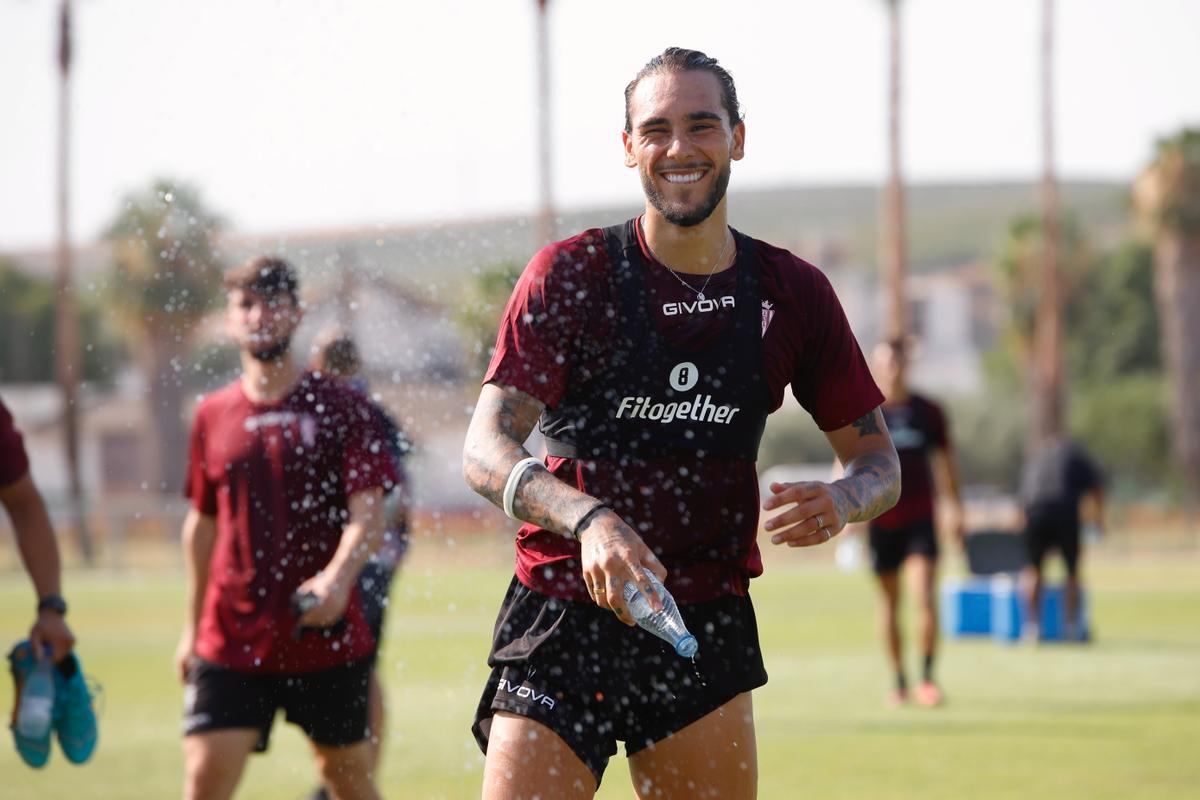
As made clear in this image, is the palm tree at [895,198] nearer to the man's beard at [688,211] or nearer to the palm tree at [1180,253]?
the palm tree at [1180,253]

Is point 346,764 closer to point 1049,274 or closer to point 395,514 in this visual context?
point 395,514

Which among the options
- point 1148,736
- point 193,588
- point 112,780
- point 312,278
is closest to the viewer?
point 193,588

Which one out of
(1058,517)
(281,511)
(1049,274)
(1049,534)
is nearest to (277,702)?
(281,511)

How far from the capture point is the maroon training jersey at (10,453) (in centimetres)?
598

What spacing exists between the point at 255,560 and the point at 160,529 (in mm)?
38454

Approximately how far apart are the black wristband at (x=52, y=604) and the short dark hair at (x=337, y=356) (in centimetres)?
321

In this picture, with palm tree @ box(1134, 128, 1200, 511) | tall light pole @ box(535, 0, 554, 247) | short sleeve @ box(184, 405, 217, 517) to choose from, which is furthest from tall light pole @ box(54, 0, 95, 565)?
short sleeve @ box(184, 405, 217, 517)

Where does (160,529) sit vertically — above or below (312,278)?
below

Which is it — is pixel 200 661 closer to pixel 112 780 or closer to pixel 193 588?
pixel 193 588

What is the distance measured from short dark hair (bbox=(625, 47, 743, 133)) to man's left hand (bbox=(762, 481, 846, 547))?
0.96m

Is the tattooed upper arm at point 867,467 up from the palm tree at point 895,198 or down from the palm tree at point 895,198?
down

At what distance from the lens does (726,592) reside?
14.8 ft

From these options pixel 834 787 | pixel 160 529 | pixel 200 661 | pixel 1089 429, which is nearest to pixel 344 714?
Result: pixel 200 661

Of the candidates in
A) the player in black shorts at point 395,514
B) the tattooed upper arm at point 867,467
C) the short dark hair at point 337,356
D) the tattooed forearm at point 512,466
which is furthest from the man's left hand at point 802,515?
the short dark hair at point 337,356
